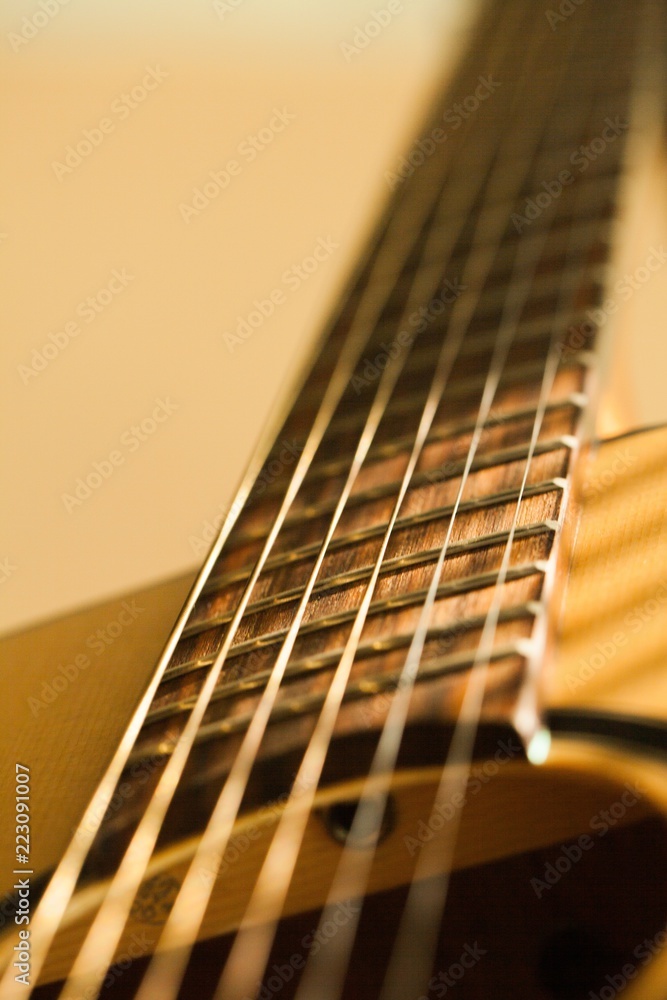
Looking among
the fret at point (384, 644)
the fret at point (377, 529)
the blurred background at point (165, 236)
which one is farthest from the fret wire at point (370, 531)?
the blurred background at point (165, 236)

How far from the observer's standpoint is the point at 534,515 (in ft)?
1.91

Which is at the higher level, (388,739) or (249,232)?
(388,739)

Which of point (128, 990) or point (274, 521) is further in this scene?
point (274, 521)

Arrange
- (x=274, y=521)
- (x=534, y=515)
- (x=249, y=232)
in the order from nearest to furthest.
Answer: (x=534, y=515), (x=274, y=521), (x=249, y=232)

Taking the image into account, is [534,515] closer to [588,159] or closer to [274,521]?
[274,521]

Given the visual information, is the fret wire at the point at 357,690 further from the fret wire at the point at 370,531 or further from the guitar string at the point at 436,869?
the fret wire at the point at 370,531

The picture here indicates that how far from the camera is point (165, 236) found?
174cm

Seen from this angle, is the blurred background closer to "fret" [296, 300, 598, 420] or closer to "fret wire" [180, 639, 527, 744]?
"fret" [296, 300, 598, 420]

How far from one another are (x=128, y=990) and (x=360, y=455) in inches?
15.1

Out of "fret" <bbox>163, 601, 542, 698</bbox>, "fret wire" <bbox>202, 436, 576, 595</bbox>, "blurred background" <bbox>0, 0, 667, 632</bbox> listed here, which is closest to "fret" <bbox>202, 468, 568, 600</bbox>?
"fret wire" <bbox>202, 436, 576, 595</bbox>

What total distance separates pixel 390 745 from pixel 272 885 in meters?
0.08

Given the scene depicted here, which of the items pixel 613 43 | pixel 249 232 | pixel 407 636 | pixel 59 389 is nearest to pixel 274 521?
pixel 407 636

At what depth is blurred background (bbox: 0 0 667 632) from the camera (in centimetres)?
127

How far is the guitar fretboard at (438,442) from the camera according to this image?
53cm
